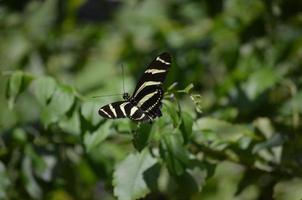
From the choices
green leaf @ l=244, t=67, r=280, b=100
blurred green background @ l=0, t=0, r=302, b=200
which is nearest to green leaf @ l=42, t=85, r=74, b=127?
blurred green background @ l=0, t=0, r=302, b=200

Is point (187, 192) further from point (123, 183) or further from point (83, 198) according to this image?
point (83, 198)

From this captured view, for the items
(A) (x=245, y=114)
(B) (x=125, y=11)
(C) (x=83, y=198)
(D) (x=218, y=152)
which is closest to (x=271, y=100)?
(A) (x=245, y=114)

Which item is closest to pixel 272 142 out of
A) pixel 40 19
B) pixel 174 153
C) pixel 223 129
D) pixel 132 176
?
pixel 223 129

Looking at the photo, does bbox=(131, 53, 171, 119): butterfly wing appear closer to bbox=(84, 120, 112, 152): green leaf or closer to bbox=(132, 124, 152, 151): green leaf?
bbox=(132, 124, 152, 151): green leaf

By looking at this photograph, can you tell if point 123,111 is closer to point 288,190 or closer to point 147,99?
point 147,99

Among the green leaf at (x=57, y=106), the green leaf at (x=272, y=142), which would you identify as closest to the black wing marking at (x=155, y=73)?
the green leaf at (x=57, y=106)

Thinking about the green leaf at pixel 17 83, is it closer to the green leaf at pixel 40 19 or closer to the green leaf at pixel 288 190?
the green leaf at pixel 288 190
